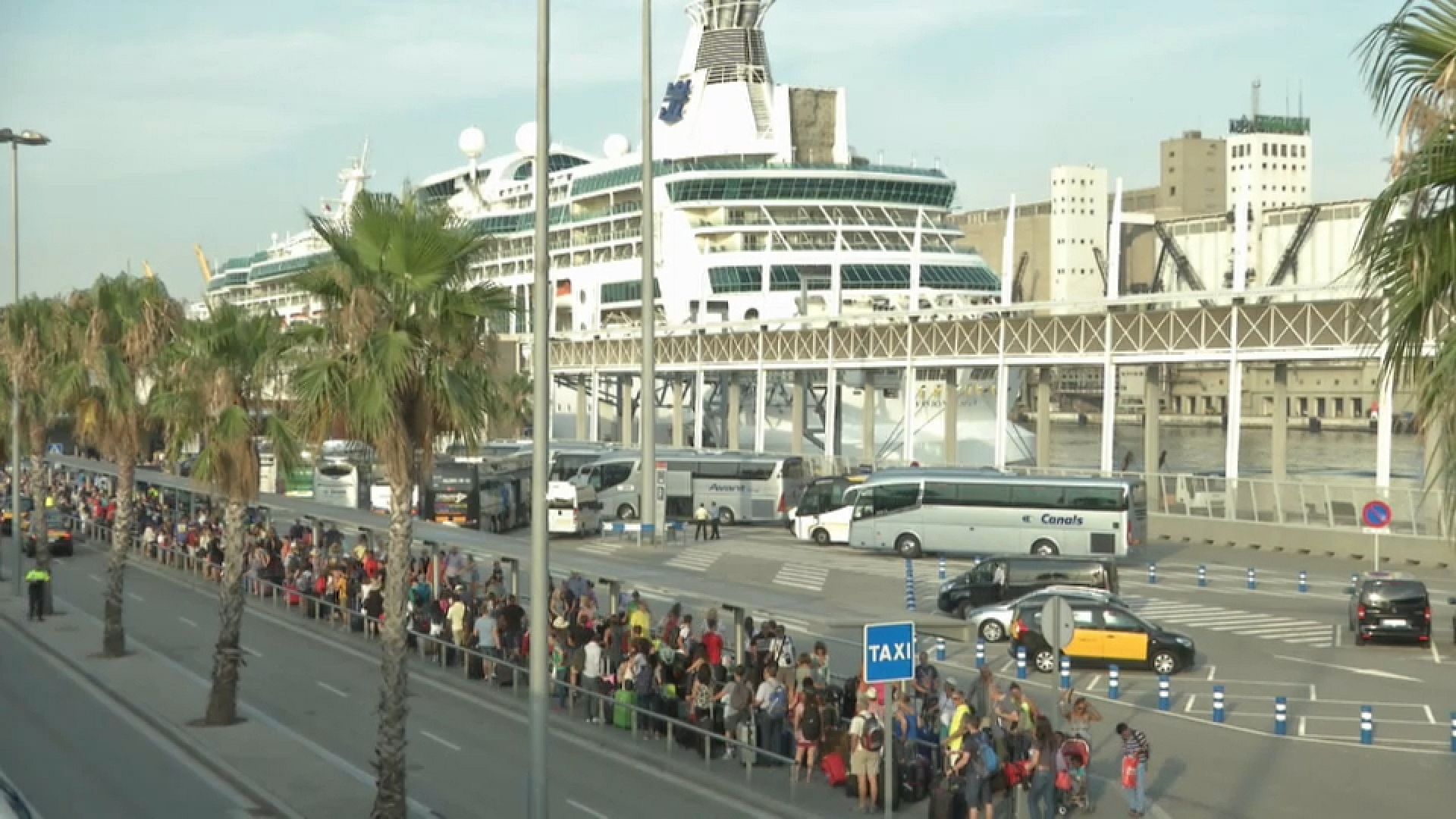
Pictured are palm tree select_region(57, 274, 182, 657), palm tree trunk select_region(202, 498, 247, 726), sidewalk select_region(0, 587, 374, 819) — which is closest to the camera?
sidewalk select_region(0, 587, 374, 819)

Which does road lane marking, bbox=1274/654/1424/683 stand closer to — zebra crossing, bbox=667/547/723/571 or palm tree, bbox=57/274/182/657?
zebra crossing, bbox=667/547/723/571

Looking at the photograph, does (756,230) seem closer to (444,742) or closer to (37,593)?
(37,593)

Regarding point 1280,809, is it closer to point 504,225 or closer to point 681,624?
A: point 681,624

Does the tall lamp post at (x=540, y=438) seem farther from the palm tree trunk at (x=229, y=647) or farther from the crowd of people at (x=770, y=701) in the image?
the palm tree trunk at (x=229, y=647)

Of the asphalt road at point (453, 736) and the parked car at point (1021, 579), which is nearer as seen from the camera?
the asphalt road at point (453, 736)

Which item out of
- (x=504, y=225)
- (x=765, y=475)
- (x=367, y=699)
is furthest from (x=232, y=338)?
(x=504, y=225)

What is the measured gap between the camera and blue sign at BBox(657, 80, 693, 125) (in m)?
99.2

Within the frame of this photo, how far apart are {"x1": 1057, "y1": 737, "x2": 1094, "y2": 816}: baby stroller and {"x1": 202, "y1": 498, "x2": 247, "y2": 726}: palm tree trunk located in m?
10.9

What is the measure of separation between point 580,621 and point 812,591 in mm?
14266

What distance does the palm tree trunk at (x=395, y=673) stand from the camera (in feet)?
53.2

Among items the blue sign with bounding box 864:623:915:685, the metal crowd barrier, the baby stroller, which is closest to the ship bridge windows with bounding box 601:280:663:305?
the metal crowd barrier

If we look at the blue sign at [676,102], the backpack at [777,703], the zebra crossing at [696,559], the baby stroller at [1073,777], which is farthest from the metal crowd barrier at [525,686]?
the blue sign at [676,102]

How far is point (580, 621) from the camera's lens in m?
24.1

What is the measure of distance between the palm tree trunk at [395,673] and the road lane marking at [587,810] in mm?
1774
